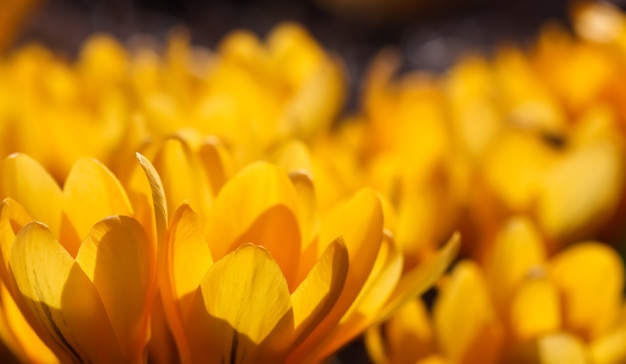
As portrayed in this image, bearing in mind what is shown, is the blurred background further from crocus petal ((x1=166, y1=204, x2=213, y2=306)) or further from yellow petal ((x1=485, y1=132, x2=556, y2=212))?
crocus petal ((x1=166, y1=204, x2=213, y2=306))

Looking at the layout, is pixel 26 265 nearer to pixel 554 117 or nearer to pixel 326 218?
pixel 326 218

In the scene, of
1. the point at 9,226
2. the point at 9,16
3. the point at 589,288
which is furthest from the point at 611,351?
the point at 9,16

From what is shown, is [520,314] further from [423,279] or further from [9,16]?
[9,16]

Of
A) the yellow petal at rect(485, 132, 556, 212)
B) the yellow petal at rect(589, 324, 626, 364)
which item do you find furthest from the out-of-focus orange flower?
the yellow petal at rect(589, 324, 626, 364)

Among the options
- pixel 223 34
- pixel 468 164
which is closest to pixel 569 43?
pixel 468 164

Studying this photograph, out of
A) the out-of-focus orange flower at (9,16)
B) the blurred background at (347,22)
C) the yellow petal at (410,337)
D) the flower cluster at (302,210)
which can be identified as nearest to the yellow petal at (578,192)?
the flower cluster at (302,210)

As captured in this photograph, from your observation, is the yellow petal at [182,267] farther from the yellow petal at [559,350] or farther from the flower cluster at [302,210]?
the yellow petal at [559,350]
